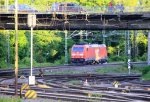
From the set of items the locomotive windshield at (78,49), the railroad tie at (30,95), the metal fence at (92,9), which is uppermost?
the metal fence at (92,9)

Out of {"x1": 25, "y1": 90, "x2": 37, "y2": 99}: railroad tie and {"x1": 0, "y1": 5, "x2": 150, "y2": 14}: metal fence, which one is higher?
{"x1": 0, "y1": 5, "x2": 150, "y2": 14}: metal fence

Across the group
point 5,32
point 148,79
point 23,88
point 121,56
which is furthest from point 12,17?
point 121,56

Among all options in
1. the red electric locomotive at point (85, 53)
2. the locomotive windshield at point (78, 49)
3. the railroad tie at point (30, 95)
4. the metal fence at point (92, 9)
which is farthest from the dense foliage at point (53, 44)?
the railroad tie at point (30, 95)

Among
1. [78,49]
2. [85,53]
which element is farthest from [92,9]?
[78,49]

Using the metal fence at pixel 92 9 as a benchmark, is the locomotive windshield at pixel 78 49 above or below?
below

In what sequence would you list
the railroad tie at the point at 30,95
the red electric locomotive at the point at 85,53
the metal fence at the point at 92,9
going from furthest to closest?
the red electric locomotive at the point at 85,53 < the metal fence at the point at 92,9 < the railroad tie at the point at 30,95

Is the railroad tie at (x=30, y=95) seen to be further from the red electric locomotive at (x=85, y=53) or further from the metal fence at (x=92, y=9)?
the red electric locomotive at (x=85, y=53)

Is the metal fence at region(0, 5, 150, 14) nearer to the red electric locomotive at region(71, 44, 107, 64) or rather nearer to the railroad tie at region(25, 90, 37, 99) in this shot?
the railroad tie at region(25, 90, 37, 99)

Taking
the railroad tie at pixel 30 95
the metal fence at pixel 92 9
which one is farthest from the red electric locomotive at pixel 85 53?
the railroad tie at pixel 30 95

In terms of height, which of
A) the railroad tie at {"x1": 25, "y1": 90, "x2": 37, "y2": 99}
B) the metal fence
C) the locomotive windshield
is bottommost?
the railroad tie at {"x1": 25, "y1": 90, "x2": 37, "y2": 99}

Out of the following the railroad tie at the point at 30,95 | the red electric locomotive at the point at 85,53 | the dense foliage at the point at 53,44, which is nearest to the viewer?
the railroad tie at the point at 30,95

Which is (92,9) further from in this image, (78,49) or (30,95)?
(78,49)

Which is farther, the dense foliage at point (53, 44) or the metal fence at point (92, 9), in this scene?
the dense foliage at point (53, 44)

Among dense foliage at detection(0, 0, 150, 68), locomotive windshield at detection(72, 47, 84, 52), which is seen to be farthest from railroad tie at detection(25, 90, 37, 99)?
locomotive windshield at detection(72, 47, 84, 52)
